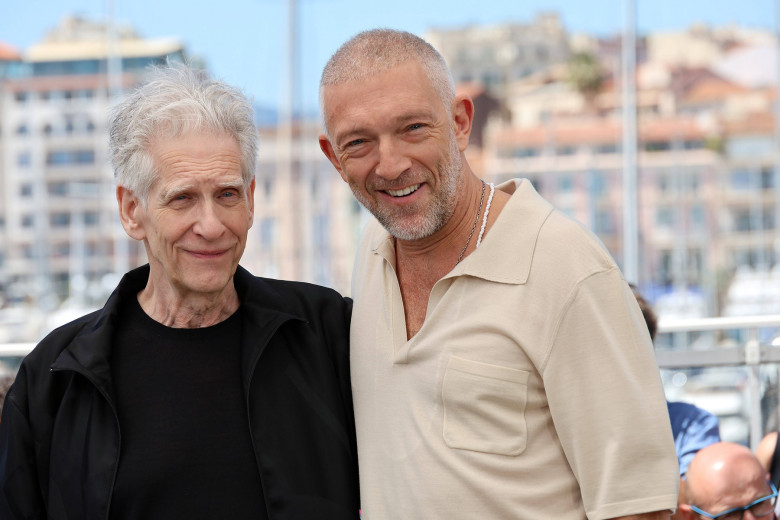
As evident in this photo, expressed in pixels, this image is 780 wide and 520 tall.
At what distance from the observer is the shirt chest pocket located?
2025 millimetres

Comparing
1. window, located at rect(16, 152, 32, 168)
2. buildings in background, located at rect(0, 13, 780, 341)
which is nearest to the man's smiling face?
buildings in background, located at rect(0, 13, 780, 341)

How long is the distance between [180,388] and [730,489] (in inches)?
71.6

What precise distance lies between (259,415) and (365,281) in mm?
434

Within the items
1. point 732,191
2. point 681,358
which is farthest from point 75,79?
point 681,358

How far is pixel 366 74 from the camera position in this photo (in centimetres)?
211

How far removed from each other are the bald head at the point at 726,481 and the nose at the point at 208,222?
6.08 feet

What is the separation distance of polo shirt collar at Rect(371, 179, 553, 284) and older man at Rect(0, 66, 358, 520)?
0.51 m

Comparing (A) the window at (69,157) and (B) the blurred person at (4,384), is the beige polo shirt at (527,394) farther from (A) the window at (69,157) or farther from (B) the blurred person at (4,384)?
(A) the window at (69,157)

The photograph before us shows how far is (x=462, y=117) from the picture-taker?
228 centimetres

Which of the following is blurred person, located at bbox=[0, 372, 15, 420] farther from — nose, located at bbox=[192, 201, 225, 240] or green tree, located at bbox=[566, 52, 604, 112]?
green tree, located at bbox=[566, 52, 604, 112]

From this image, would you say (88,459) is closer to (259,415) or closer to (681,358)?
(259,415)

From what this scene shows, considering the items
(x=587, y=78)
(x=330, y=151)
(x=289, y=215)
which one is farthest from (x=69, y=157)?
(x=330, y=151)

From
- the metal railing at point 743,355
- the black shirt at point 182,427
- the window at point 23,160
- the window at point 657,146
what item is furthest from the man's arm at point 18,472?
the window at point 23,160

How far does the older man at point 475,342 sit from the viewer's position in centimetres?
197
